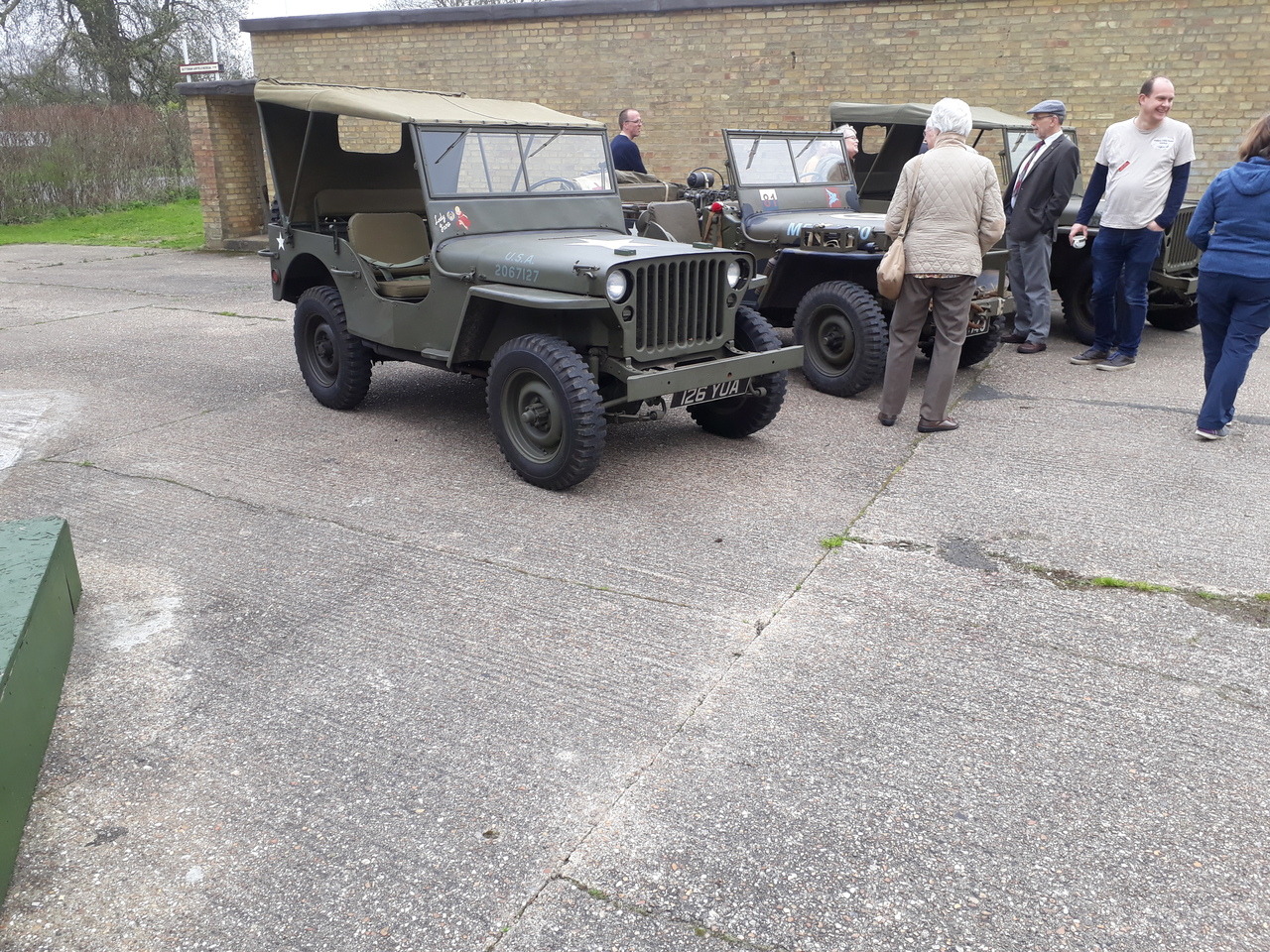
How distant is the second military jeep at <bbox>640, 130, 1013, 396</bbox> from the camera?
22.1ft

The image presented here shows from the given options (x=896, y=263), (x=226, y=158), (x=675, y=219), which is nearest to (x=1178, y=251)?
(x=896, y=263)

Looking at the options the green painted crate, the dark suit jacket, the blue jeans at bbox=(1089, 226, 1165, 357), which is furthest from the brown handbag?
the green painted crate

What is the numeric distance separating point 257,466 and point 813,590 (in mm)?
3142

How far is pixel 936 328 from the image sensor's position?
5.99 meters

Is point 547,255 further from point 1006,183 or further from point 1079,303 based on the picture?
→ point 1079,303

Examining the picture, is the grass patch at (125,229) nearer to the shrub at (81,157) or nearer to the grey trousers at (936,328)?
the shrub at (81,157)

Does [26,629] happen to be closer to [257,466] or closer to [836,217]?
[257,466]

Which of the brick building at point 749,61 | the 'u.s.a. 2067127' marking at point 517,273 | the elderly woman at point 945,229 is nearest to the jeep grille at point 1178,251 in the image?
the elderly woman at point 945,229

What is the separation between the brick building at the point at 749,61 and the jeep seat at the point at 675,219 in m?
6.35

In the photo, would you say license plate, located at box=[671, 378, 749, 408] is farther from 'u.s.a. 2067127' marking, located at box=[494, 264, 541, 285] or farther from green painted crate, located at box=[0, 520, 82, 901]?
green painted crate, located at box=[0, 520, 82, 901]

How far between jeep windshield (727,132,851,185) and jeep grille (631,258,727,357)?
2.85m

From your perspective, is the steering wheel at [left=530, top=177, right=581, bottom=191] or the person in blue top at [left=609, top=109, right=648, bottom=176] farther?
the person in blue top at [left=609, top=109, right=648, bottom=176]

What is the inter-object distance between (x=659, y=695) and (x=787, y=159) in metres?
5.81

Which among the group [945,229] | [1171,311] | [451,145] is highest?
[451,145]
